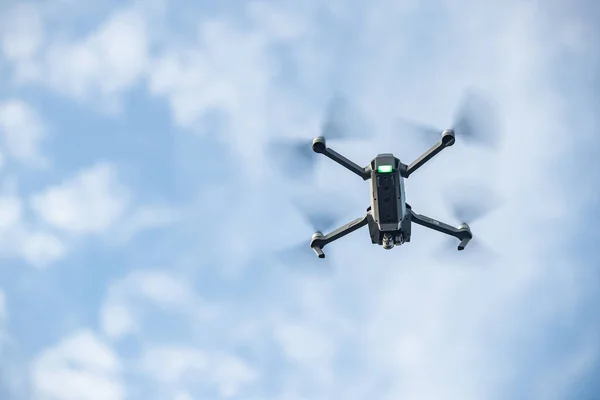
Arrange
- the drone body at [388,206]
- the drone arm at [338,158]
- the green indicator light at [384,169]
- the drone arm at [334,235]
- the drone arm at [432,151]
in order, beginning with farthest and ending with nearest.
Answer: the drone arm at [334,235]
the drone arm at [338,158]
the drone arm at [432,151]
the drone body at [388,206]
the green indicator light at [384,169]

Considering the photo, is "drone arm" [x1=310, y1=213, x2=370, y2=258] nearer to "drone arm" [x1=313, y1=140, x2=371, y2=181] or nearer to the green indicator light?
"drone arm" [x1=313, y1=140, x2=371, y2=181]

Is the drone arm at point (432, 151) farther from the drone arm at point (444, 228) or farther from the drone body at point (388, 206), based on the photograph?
the drone arm at point (444, 228)

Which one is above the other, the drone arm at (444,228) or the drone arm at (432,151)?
the drone arm at (432,151)

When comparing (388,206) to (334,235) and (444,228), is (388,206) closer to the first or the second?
(334,235)

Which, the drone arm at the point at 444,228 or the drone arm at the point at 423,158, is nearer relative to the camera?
the drone arm at the point at 423,158

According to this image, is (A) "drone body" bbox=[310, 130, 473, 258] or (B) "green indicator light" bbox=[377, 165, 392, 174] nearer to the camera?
(B) "green indicator light" bbox=[377, 165, 392, 174]

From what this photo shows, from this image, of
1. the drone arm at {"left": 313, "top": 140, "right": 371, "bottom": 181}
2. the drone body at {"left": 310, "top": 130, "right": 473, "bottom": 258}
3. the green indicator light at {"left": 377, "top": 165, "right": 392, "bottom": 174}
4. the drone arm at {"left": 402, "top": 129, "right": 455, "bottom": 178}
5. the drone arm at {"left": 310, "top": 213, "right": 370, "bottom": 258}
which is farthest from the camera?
the drone arm at {"left": 310, "top": 213, "right": 370, "bottom": 258}

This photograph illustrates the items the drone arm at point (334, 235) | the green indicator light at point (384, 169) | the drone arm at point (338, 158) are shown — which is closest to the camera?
the green indicator light at point (384, 169)

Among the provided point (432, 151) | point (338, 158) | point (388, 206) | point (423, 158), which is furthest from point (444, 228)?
point (338, 158)
